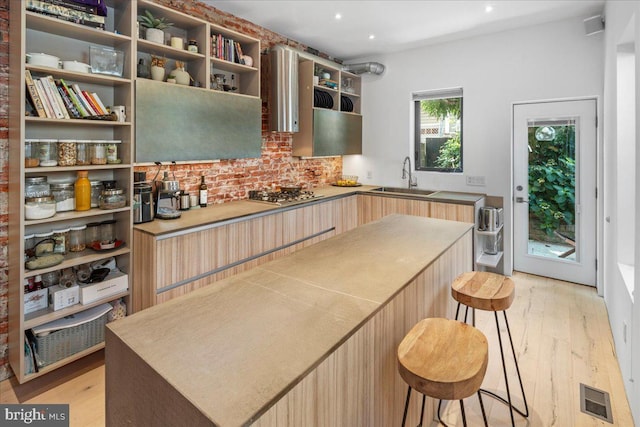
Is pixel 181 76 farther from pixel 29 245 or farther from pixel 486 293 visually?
pixel 486 293

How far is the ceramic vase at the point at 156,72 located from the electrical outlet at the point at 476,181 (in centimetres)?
360

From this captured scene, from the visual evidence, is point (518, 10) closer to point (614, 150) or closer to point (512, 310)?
point (614, 150)

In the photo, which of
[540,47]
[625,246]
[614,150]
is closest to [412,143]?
[540,47]

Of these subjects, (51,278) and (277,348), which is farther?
(51,278)

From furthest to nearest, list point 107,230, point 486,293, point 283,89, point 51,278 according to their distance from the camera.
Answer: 1. point 283,89
2. point 107,230
3. point 51,278
4. point 486,293

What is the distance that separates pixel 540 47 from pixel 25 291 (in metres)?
5.16

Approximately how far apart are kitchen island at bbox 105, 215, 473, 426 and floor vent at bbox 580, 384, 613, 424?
112 centimetres

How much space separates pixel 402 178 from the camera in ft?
16.4

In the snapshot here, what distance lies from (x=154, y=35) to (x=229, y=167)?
1375mm

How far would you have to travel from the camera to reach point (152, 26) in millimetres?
2867

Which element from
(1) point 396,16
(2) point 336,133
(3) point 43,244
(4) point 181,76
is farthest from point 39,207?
(1) point 396,16

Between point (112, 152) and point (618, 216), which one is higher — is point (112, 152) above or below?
above

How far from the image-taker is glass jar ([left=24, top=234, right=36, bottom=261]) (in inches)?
92.2

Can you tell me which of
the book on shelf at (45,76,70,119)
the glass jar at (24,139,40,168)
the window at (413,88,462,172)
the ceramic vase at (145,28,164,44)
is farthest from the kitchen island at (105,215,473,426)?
the window at (413,88,462,172)
